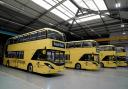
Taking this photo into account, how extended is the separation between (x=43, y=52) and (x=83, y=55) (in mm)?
6114

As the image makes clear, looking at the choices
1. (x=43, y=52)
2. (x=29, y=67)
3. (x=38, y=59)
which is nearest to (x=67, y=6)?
(x=43, y=52)

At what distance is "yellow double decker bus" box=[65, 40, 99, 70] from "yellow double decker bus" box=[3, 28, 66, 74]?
426cm

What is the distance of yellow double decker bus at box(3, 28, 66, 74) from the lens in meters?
8.70

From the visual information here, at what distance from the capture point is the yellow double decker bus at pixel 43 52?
870 centimetres

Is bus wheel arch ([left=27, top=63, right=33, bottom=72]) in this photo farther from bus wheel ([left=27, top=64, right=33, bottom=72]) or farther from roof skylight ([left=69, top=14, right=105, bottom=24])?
roof skylight ([left=69, top=14, right=105, bottom=24])

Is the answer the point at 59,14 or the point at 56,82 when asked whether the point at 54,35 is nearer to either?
the point at 56,82

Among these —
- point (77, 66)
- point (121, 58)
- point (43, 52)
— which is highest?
point (43, 52)

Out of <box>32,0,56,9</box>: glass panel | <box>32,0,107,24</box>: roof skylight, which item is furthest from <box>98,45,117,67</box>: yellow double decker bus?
<box>32,0,56,9</box>: glass panel

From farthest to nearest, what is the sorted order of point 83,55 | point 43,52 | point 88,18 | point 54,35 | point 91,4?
1. point 88,18
2. point 83,55
3. point 91,4
4. point 54,35
5. point 43,52

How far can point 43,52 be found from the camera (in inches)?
345

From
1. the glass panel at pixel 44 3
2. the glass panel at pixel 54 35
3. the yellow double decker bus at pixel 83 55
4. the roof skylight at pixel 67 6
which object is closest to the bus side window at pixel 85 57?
the yellow double decker bus at pixel 83 55

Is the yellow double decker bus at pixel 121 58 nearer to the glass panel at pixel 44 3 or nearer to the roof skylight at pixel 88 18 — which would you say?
the roof skylight at pixel 88 18

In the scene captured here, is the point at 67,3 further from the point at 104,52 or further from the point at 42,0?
the point at 104,52

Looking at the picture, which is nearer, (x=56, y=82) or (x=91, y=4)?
(x=56, y=82)
